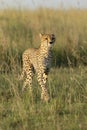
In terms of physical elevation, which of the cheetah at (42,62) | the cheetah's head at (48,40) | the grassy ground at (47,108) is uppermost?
the cheetah's head at (48,40)

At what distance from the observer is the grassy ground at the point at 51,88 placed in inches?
194

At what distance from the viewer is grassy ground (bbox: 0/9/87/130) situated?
194 inches

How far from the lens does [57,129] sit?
4.55 metres


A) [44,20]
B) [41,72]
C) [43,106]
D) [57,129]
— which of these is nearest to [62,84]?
[41,72]

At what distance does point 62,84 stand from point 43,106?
101 centimetres

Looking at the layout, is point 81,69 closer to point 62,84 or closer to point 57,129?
point 62,84

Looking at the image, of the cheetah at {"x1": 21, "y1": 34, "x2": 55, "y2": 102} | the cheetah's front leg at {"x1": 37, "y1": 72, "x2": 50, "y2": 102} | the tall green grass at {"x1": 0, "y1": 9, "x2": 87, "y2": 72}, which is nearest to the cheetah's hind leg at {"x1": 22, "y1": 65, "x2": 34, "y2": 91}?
the cheetah at {"x1": 21, "y1": 34, "x2": 55, "y2": 102}

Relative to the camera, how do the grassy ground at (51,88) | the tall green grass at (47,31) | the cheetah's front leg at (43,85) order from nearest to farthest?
the grassy ground at (51,88), the cheetah's front leg at (43,85), the tall green grass at (47,31)

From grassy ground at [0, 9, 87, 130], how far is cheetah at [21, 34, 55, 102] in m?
0.10

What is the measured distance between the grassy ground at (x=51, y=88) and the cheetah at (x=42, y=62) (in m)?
0.10

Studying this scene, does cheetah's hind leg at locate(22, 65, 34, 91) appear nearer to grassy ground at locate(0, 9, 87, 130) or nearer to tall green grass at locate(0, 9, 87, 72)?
grassy ground at locate(0, 9, 87, 130)

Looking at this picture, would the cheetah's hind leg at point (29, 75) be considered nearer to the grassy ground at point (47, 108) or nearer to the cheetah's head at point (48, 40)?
the grassy ground at point (47, 108)

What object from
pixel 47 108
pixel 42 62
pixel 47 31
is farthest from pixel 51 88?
pixel 47 31

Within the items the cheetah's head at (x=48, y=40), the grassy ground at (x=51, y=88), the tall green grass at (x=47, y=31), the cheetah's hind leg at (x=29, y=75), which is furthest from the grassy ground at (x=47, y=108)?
the tall green grass at (x=47, y=31)
